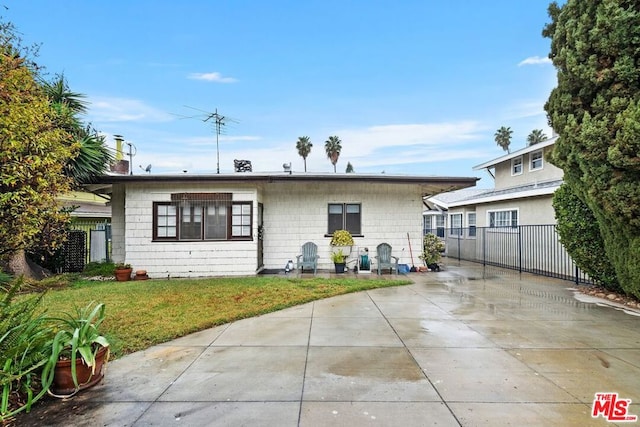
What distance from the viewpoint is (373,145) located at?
27625 millimetres

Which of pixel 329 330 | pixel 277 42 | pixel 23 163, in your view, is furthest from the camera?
pixel 277 42

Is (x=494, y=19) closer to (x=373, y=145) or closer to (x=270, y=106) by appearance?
(x=270, y=106)

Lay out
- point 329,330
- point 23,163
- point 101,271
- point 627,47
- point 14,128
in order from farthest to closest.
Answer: point 101,271, point 627,47, point 329,330, point 23,163, point 14,128

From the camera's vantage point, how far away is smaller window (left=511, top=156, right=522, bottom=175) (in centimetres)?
1505

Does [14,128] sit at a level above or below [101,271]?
above

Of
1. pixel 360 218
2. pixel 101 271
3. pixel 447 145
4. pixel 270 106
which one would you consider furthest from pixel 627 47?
pixel 447 145

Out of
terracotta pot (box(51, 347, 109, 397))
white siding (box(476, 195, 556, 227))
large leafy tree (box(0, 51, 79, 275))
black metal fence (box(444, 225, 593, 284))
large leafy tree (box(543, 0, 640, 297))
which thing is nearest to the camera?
terracotta pot (box(51, 347, 109, 397))

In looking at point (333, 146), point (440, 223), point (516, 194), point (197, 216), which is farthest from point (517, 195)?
point (333, 146)

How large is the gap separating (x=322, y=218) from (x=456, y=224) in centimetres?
1094

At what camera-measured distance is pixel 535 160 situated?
1416 centimetres

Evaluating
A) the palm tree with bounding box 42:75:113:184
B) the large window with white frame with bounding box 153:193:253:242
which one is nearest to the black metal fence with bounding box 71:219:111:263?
the palm tree with bounding box 42:75:113:184

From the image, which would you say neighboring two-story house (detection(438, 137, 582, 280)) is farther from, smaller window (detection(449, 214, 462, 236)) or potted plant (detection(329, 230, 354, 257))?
potted plant (detection(329, 230, 354, 257))

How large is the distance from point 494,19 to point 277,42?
8.24 metres

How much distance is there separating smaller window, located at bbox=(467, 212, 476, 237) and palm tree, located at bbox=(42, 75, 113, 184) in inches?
605
